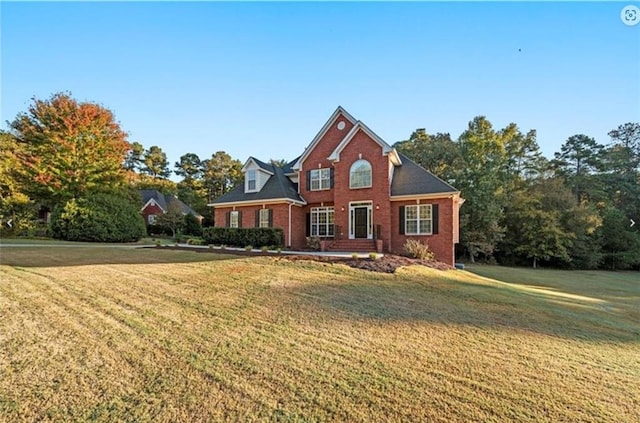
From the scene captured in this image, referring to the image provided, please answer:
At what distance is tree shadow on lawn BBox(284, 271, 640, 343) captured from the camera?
6.06 metres

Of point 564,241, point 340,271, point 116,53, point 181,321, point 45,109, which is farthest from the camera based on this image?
point 564,241

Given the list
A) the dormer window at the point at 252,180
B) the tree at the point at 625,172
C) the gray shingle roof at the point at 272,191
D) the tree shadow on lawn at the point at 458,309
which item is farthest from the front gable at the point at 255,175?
the tree at the point at 625,172

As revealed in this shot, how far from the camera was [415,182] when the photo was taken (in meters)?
17.5

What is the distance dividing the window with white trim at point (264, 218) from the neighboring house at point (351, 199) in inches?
3.1

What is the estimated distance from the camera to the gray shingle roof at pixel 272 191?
19406 mm

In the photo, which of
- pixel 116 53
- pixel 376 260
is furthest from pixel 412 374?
pixel 116 53

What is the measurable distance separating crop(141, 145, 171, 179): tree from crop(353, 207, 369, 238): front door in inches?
1976

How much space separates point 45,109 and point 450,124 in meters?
36.3

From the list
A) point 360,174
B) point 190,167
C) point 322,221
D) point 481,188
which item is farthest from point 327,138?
point 190,167

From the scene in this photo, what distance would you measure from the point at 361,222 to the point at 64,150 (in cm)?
2275

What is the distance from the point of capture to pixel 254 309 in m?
5.92

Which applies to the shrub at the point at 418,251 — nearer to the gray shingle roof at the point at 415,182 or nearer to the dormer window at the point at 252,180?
the gray shingle roof at the point at 415,182

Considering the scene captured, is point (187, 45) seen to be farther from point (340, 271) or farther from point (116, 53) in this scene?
point (340, 271)

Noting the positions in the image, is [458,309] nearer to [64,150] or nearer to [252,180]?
[252,180]
